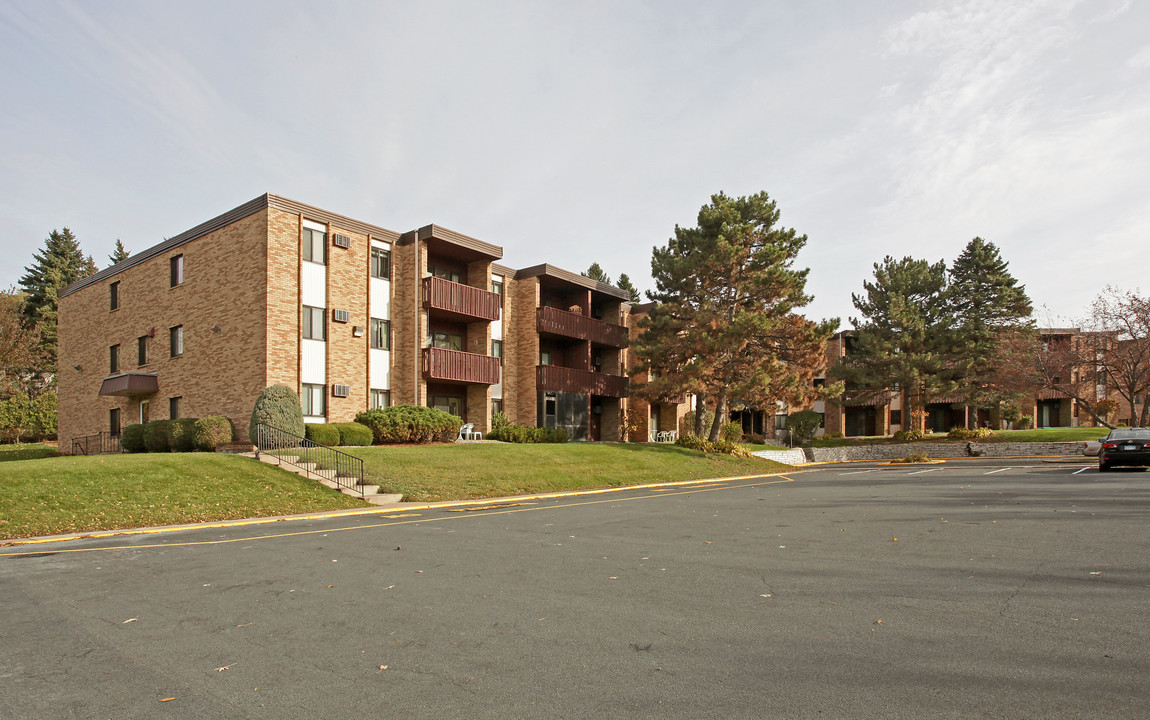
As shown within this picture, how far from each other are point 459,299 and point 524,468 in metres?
9.83

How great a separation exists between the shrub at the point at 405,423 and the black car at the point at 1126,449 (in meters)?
23.0

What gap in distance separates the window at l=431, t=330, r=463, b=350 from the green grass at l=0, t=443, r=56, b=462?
19.0 meters

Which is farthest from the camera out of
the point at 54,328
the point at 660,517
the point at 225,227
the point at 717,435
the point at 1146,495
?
the point at 54,328

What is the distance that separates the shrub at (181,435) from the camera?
2436 cm

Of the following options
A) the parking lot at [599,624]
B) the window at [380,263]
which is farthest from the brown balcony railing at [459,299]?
the parking lot at [599,624]

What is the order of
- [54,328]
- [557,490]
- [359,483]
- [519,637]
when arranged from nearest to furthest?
[519,637], [359,483], [557,490], [54,328]

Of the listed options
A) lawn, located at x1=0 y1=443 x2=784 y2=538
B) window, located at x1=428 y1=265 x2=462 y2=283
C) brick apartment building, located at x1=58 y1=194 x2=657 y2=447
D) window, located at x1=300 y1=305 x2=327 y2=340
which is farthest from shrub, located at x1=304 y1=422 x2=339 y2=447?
window, located at x1=428 y1=265 x2=462 y2=283

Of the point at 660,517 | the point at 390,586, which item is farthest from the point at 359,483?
the point at 390,586

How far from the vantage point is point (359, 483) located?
18.6 m

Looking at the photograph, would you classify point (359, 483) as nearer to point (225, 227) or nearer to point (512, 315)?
point (225, 227)

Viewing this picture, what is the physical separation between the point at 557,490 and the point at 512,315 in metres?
15.6

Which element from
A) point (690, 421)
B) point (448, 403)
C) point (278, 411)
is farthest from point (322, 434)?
point (690, 421)

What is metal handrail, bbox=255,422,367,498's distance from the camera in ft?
62.6

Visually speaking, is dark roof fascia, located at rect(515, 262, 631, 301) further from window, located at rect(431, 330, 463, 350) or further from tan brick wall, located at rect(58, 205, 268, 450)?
tan brick wall, located at rect(58, 205, 268, 450)
